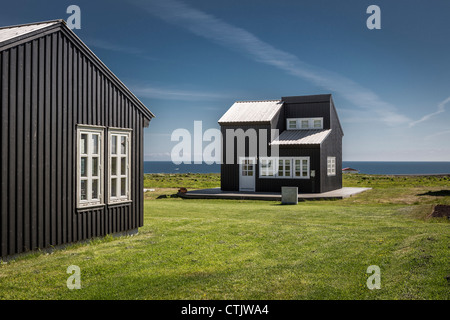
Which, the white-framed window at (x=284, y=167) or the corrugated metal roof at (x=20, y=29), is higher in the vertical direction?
the corrugated metal roof at (x=20, y=29)

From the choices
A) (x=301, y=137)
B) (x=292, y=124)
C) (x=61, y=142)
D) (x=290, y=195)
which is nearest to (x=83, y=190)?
(x=61, y=142)

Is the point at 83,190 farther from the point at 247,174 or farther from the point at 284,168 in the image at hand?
the point at 284,168

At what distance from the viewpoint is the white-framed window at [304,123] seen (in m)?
31.7

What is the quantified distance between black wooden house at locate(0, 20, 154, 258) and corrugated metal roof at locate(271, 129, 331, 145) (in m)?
17.2

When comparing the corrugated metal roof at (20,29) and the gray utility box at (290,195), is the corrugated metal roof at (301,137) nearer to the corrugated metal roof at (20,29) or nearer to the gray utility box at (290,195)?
the gray utility box at (290,195)

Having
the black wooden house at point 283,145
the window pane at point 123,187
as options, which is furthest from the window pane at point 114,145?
the black wooden house at point 283,145

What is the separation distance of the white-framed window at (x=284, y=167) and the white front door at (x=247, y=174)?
62cm

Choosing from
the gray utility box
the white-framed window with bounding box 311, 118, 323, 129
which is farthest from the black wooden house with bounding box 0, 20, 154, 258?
the white-framed window with bounding box 311, 118, 323, 129

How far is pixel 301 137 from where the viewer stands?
30.0 meters

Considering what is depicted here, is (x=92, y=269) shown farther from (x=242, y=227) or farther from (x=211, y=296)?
(x=242, y=227)

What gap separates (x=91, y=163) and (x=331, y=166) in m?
23.0

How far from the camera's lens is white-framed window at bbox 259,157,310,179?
28922 mm

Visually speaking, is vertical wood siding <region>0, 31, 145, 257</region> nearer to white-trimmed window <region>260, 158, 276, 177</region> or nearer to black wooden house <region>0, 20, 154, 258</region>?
black wooden house <region>0, 20, 154, 258</region>

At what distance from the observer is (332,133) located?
105ft
